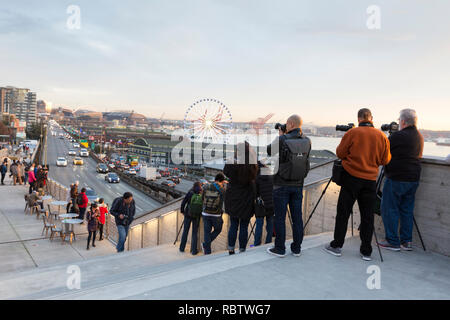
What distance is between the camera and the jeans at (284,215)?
3.85 meters

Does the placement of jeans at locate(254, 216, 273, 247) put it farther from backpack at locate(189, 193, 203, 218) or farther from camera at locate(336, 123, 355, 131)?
camera at locate(336, 123, 355, 131)

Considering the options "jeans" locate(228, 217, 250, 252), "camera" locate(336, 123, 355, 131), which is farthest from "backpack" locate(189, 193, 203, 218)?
"camera" locate(336, 123, 355, 131)

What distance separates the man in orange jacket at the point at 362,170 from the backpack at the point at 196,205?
293 centimetres

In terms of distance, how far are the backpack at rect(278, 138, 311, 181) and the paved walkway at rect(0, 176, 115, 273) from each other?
21.7 feet

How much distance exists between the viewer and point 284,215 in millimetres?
3902

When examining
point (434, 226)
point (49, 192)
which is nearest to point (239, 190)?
point (434, 226)

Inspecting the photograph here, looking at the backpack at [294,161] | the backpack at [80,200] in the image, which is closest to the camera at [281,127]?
the backpack at [294,161]

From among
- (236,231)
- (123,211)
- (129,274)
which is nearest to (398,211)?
(236,231)

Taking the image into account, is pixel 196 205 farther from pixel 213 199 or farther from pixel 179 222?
pixel 179 222

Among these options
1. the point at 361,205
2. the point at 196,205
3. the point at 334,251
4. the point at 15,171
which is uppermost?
the point at 361,205

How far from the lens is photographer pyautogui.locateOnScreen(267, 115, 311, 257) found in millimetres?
3793

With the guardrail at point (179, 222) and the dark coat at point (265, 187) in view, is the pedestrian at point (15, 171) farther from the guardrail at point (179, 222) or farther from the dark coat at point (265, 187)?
the dark coat at point (265, 187)

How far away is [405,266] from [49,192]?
653 inches

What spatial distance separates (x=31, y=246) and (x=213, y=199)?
6447 mm
